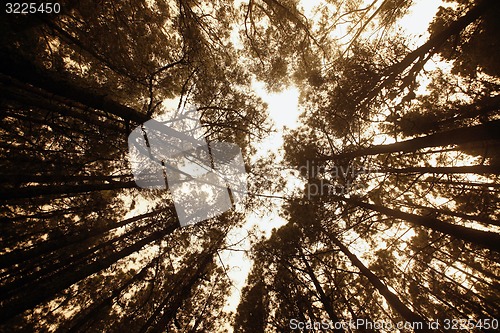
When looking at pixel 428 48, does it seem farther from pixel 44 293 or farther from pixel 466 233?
pixel 44 293

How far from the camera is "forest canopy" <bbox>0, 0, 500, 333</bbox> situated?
16.3 ft

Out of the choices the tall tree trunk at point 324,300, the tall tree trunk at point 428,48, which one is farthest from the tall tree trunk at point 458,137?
the tall tree trunk at point 324,300

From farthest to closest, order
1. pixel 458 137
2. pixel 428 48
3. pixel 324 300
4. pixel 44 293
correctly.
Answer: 1. pixel 324 300
2. pixel 428 48
3. pixel 44 293
4. pixel 458 137

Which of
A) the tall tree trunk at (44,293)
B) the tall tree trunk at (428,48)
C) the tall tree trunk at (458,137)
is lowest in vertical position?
the tall tree trunk at (44,293)

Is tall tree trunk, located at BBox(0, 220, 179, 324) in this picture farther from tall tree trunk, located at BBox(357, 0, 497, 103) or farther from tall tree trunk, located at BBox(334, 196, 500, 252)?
tall tree trunk, located at BBox(357, 0, 497, 103)

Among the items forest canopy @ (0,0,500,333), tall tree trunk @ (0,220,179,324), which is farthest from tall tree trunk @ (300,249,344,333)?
tall tree trunk @ (0,220,179,324)

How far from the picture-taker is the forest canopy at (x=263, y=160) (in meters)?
4.96

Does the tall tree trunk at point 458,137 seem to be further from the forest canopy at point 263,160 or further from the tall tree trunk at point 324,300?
the tall tree trunk at point 324,300

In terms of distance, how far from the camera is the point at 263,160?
387 inches

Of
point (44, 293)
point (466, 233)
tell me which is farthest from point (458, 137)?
point (44, 293)

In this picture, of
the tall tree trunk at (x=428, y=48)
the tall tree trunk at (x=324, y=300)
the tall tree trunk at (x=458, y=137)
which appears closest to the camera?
the tall tree trunk at (x=458, y=137)

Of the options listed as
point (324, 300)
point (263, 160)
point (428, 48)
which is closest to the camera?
point (428, 48)

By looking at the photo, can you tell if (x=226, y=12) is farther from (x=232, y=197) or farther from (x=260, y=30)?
(x=232, y=197)

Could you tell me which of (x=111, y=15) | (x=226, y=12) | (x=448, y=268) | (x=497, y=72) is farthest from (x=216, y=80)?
(x=448, y=268)
